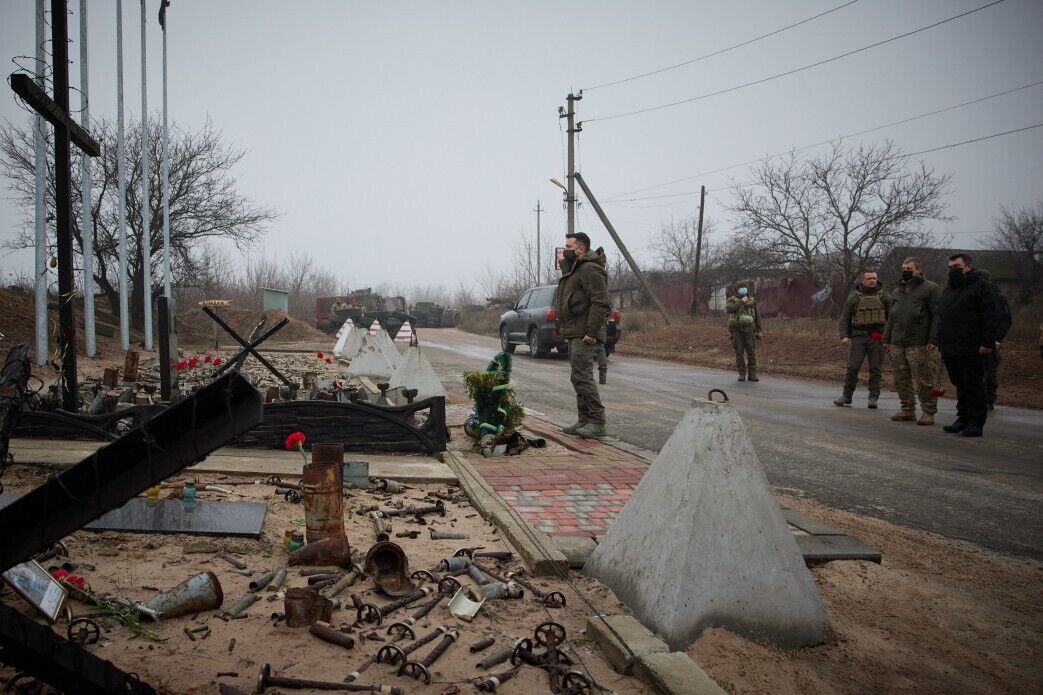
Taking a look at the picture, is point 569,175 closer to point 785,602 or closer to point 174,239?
point 174,239

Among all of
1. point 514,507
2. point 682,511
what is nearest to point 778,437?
point 514,507

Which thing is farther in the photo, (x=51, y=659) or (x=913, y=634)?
(x=913, y=634)

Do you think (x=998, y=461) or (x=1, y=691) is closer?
(x=1, y=691)

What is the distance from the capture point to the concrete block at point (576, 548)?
3643mm

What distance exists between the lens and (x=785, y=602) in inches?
115

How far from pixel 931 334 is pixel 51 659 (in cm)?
1005

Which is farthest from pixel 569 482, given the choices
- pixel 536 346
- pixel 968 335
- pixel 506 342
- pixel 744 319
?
Answer: pixel 506 342

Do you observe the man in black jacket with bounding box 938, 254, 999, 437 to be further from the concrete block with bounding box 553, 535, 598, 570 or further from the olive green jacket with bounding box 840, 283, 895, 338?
the concrete block with bounding box 553, 535, 598, 570

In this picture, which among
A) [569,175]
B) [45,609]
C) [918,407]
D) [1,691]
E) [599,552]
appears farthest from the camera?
[569,175]

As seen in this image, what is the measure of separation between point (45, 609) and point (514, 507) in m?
2.80

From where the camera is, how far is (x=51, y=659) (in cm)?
191

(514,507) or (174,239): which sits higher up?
(174,239)

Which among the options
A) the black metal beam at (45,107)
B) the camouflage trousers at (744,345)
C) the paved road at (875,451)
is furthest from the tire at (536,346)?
the black metal beam at (45,107)

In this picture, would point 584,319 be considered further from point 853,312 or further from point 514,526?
point 853,312
